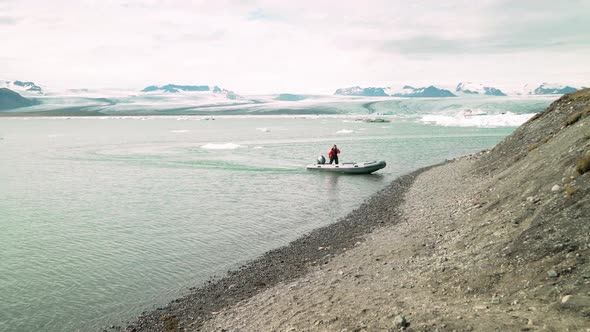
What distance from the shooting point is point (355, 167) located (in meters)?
44.1

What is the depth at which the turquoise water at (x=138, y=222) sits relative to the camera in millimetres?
17203

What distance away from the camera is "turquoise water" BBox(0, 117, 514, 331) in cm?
1720

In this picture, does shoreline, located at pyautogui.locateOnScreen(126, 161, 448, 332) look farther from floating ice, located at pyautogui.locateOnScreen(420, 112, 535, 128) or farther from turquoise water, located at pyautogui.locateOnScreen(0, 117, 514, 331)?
floating ice, located at pyautogui.locateOnScreen(420, 112, 535, 128)

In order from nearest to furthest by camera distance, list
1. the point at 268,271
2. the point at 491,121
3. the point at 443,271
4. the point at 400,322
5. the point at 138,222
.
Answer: the point at 400,322 < the point at 443,271 < the point at 268,271 < the point at 138,222 < the point at 491,121

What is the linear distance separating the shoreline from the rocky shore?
6 centimetres

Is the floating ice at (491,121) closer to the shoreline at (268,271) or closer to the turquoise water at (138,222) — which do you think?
the turquoise water at (138,222)

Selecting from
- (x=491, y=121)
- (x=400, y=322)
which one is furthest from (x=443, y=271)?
(x=491, y=121)

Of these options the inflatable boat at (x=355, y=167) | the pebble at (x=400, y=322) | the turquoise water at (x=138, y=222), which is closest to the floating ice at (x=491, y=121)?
the turquoise water at (x=138, y=222)

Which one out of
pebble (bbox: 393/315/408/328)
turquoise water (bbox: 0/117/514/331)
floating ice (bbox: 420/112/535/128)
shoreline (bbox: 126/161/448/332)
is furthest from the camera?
floating ice (bbox: 420/112/535/128)

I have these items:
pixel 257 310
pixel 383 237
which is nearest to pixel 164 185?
pixel 383 237

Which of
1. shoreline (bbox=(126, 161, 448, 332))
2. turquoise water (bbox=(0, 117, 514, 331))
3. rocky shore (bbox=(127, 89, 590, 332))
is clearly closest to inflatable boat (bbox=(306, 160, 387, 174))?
turquoise water (bbox=(0, 117, 514, 331))

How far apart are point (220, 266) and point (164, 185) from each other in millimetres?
23222

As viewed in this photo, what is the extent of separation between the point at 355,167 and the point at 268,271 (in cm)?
2695

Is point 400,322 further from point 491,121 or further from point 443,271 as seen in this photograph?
point 491,121
